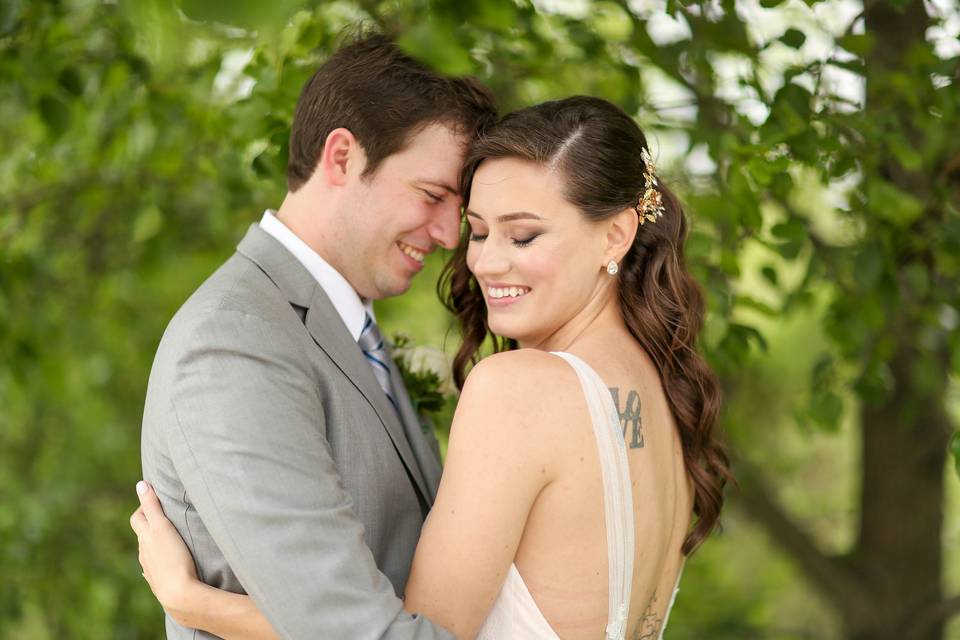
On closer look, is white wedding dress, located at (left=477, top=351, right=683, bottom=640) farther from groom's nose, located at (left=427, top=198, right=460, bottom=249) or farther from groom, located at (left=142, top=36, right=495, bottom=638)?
groom's nose, located at (left=427, top=198, right=460, bottom=249)

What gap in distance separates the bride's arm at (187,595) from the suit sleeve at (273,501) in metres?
0.14

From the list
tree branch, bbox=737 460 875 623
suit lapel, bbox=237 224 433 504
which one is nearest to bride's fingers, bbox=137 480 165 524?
suit lapel, bbox=237 224 433 504

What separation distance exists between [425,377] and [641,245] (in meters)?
0.69

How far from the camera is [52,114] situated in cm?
327

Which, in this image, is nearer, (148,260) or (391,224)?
(391,224)

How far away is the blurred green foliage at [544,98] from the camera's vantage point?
2.91 meters

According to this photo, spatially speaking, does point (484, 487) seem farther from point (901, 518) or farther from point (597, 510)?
point (901, 518)

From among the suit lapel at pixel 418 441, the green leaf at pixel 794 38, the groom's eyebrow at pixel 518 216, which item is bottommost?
the suit lapel at pixel 418 441

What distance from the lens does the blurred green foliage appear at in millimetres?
2914

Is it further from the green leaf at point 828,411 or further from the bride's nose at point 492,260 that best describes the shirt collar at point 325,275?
the green leaf at point 828,411

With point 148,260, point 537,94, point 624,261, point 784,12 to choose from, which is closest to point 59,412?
point 148,260

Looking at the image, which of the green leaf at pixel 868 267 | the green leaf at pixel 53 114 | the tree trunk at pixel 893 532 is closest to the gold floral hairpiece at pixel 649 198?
the green leaf at pixel 868 267

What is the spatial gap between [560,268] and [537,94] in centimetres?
256

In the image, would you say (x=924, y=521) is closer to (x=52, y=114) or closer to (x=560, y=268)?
(x=560, y=268)
